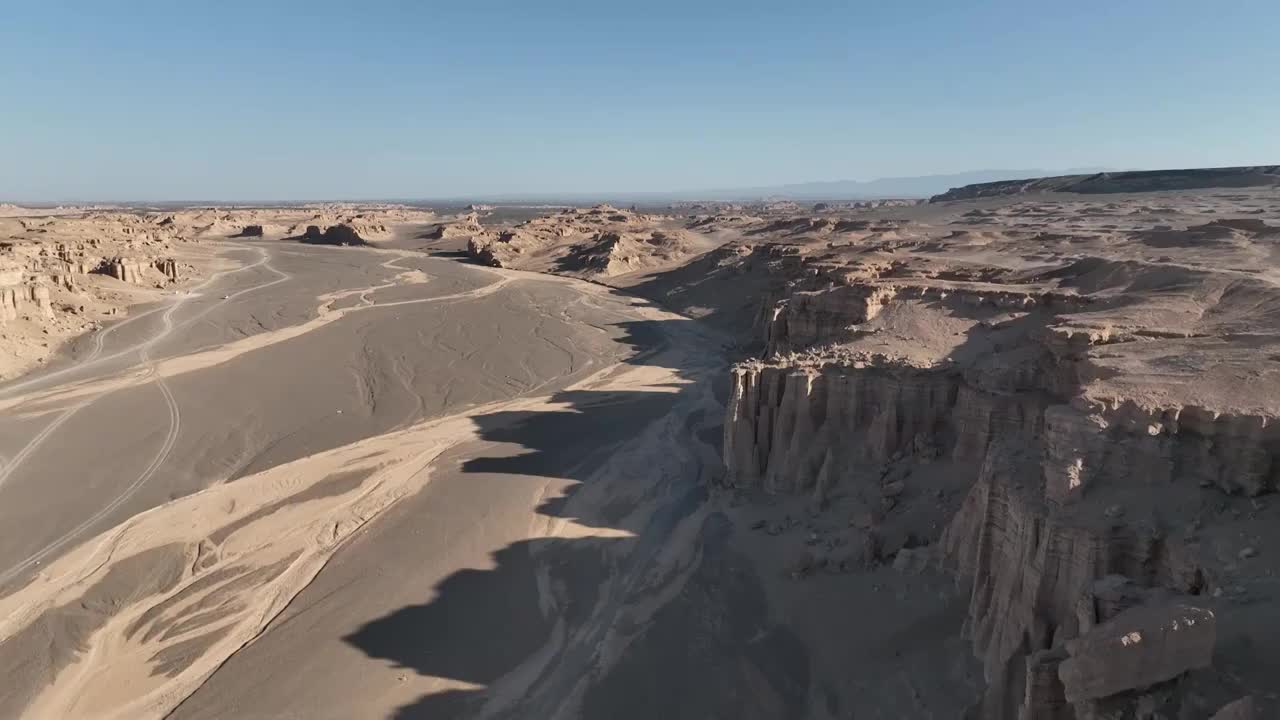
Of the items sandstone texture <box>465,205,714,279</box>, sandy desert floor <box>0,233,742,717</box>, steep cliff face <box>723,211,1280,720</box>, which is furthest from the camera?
sandstone texture <box>465,205,714,279</box>

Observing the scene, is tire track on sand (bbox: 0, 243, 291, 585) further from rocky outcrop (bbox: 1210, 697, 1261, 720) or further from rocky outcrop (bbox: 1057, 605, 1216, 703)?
rocky outcrop (bbox: 1210, 697, 1261, 720)

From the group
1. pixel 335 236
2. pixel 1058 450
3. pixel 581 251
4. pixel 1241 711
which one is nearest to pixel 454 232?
pixel 335 236

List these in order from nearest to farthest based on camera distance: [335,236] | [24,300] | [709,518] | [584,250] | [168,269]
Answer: [709,518] < [24,300] < [168,269] < [584,250] < [335,236]

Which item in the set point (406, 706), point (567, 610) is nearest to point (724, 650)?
point (567, 610)

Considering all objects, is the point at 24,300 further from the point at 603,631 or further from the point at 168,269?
the point at 603,631

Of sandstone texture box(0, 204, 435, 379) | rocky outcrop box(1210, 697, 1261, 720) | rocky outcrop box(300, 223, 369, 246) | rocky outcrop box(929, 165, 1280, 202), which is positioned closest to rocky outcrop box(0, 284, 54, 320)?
sandstone texture box(0, 204, 435, 379)

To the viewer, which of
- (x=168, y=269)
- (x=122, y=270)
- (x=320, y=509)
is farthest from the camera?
(x=168, y=269)
